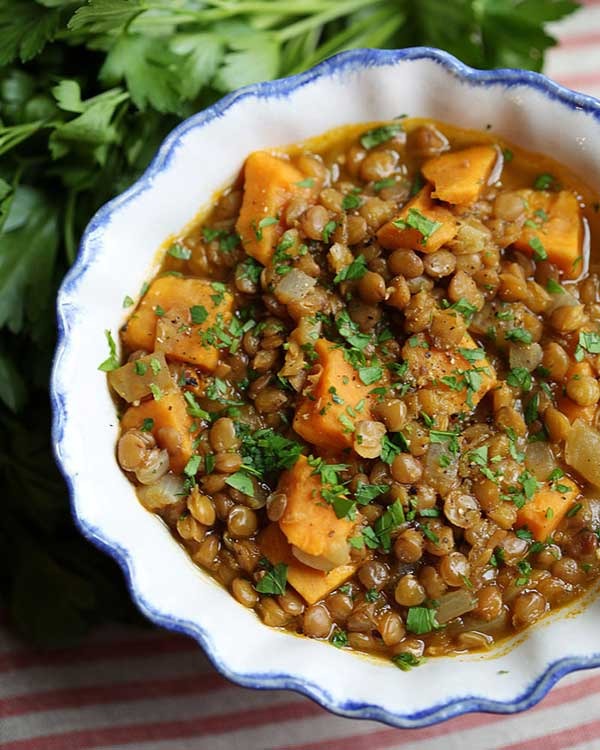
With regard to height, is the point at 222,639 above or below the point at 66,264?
below

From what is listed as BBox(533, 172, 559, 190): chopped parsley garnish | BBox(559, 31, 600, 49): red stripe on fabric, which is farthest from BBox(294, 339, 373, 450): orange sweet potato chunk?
BBox(559, 31, 600, 49): red stripe on fabric

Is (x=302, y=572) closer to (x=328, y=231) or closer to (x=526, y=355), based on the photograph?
(x=526, y=355)

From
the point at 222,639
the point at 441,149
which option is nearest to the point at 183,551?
the point at 222,639

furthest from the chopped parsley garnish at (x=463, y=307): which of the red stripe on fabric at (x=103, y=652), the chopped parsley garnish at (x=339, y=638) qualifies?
the red stripe on fabric at (x=103, y=652)

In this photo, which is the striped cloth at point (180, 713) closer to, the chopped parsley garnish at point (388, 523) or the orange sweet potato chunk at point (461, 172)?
the chopped parsley garnish at point (388, 523)

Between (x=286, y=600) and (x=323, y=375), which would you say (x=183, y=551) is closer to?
(x=286, y=600)

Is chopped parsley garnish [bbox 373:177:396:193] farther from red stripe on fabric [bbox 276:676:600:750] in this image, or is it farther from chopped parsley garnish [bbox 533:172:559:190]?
red stripe on fabric [bbox 276:676:600:750]
